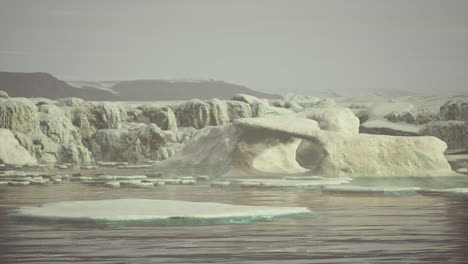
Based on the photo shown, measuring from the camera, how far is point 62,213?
14.1 m

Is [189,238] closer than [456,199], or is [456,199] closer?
[189,238]

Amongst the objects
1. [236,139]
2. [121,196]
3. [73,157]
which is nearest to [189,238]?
[121,196]

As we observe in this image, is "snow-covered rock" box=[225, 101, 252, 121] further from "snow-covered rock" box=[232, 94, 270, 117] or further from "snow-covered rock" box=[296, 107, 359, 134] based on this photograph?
"snow-covered rock" box=[296, 107, 359, 134]

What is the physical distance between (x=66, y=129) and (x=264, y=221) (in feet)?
147

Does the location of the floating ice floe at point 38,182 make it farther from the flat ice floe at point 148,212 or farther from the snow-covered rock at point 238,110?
the snow-covered rock at point 238,110

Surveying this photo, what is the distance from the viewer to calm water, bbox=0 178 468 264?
31.6 feet

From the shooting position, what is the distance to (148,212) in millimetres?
14227

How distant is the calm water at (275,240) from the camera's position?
964 cm

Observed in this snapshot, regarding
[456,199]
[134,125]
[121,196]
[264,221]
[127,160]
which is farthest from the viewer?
[134,125]

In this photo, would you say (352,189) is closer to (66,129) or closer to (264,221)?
(264,221)

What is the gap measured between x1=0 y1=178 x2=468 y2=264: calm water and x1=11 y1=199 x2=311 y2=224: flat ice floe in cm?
50

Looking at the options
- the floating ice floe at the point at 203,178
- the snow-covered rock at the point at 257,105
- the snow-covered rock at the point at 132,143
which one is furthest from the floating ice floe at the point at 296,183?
the snow-covered rock at the point at 257,105

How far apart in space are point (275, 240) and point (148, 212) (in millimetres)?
3670

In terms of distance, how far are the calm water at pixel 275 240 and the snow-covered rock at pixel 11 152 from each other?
30.5 m
